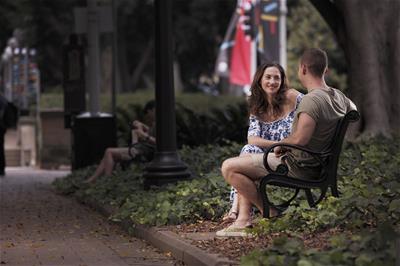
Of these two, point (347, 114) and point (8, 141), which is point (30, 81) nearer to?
point (8, 141)

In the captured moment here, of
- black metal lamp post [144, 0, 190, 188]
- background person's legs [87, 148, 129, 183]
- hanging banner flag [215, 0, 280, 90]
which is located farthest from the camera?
hanging banner flag [215, 0, 280, 90]

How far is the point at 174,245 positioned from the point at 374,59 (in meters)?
7.57

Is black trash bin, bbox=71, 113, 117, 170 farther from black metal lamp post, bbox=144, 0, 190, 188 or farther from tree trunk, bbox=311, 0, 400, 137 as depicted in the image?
black metal lamp post, bbox=144, 0, 190, 188

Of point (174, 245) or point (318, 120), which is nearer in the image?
point (318, 120)

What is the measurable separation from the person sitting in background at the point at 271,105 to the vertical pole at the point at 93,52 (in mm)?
10805

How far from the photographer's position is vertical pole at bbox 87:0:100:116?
20203mm

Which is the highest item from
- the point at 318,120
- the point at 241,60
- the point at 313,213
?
the point at 241,60

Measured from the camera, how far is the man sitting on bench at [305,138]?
8492mm

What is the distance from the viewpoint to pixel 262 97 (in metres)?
9.47

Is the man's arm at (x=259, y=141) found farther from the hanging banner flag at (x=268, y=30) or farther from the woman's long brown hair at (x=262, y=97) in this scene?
the hanging banner flag at (x=268, y=30)

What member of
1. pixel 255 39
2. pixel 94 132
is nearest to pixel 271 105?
pixel 94 132

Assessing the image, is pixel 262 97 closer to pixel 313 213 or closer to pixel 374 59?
pixel 313 213

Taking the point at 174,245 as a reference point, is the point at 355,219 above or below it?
above

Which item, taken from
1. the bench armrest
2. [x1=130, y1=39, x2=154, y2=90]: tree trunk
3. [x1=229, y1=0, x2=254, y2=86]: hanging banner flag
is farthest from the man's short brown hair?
[x1=130, y1=39, x2=154, y2=90]: tree trunk
